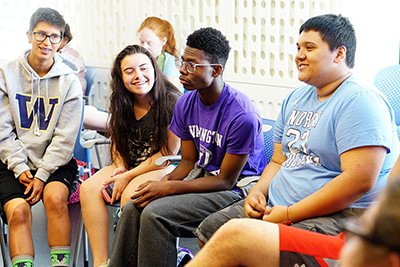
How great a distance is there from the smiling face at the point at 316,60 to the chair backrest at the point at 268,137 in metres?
0.58

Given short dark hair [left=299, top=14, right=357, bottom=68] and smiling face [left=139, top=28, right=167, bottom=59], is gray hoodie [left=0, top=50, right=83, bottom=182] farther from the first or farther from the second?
short dark hair [left=299, top=14, right=357, bottom=68]

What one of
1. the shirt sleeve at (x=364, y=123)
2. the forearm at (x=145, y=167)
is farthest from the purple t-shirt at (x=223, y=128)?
the shirt sleeve at (x=364, y=123)

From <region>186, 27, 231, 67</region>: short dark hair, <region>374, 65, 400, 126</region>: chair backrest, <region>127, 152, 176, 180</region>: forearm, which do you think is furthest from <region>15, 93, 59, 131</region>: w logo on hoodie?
<region>374, 65, 400, 126</region>: chair backrest

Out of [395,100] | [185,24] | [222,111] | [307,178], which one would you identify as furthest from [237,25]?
[307,178]

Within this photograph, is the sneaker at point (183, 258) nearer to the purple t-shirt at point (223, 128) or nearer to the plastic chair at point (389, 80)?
the purple t-shirt at point (223, 128)

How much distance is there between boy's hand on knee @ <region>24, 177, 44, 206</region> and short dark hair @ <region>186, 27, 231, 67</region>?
1118 mm

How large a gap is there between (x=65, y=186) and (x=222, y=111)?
1.01 m

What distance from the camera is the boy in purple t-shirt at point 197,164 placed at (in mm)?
1924

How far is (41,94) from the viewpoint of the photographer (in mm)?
2617

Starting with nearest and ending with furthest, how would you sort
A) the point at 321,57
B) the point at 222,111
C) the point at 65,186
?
the point at 321,57
the point at 222,111
the point at 65,186

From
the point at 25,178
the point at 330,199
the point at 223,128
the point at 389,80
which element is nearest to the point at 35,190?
the point at 25,178

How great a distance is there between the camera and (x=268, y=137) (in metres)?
2.33

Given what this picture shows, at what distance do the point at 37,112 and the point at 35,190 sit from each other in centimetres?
51

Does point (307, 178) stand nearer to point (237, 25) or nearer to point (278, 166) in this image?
point (278, 166)
